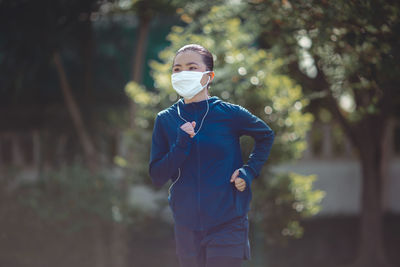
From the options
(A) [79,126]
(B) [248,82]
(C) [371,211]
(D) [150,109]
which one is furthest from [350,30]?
(C) [371,211]

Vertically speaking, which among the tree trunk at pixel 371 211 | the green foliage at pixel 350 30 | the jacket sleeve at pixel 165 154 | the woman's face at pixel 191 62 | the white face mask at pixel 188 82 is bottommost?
the tree trunk at pixel 371 211

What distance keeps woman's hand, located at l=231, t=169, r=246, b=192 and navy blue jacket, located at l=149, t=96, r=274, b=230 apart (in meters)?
0.02

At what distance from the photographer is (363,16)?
343 centimetres

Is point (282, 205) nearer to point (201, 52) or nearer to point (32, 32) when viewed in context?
point (201, 52)

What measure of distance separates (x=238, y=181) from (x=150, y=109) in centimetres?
313

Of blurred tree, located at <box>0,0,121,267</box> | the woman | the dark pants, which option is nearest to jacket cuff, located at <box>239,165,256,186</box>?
the woman

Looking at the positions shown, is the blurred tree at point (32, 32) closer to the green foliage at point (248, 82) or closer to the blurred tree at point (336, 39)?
the green foliage at point (248, 82)

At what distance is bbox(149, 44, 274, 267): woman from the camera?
2920mm

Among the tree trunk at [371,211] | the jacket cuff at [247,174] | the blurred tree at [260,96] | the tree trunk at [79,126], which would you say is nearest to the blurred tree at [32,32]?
the tree trunk at [79,126]

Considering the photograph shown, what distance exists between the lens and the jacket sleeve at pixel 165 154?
286 cm

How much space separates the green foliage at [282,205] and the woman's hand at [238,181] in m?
2.70

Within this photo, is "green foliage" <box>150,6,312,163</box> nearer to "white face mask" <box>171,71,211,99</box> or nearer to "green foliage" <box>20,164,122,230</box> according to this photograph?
"green foliage" <box>20,164,122,230</box>

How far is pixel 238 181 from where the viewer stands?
295 centimetres

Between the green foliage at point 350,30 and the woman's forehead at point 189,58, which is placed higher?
the green foliage at point 350,30
